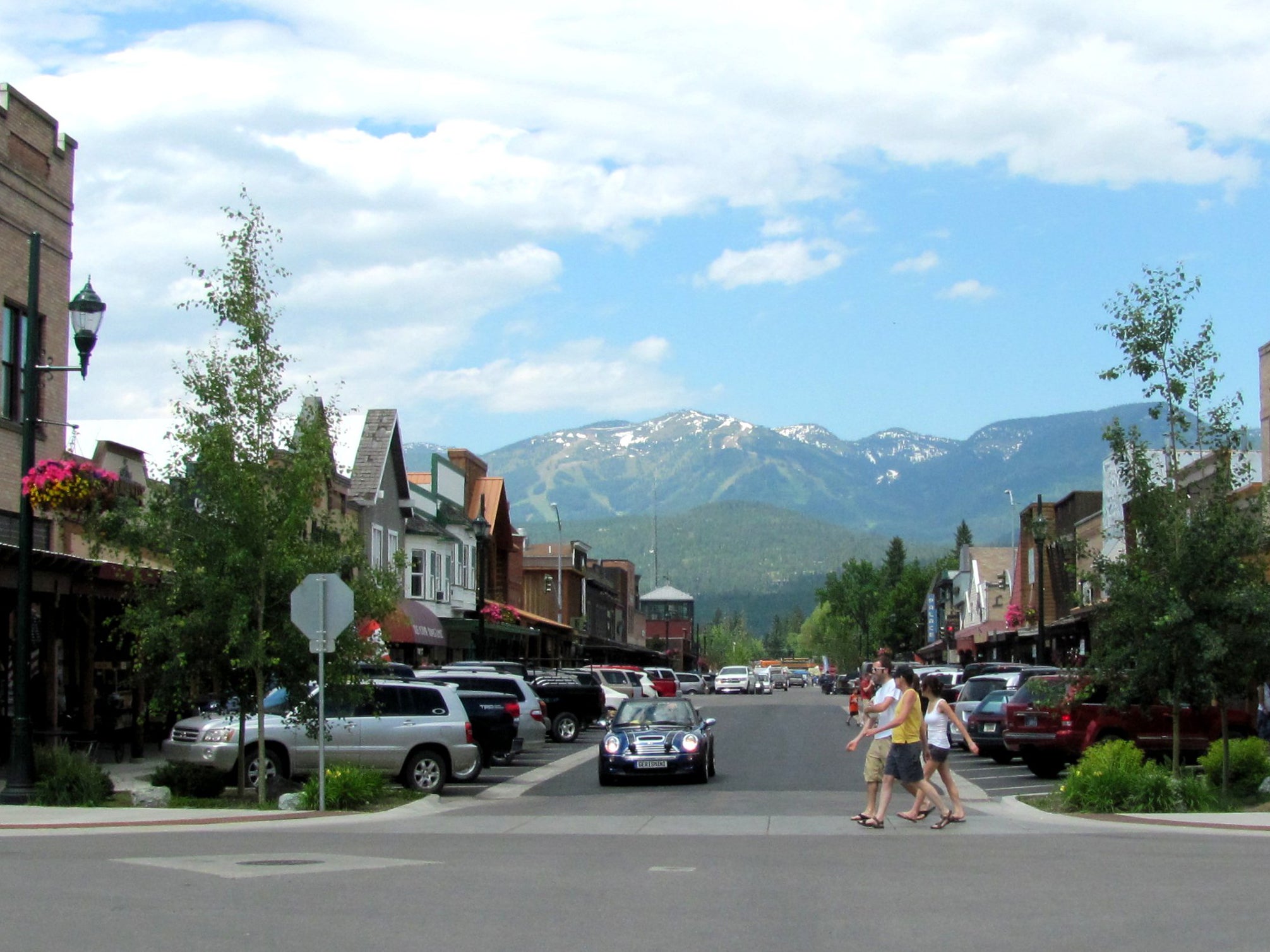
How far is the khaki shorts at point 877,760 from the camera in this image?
16.5 meters

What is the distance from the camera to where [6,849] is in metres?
14.0

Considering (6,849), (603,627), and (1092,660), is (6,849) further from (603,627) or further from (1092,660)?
(603,627)

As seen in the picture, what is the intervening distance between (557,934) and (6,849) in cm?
702

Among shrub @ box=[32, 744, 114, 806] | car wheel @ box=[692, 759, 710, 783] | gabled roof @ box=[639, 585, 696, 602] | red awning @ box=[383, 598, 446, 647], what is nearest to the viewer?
shrub @ box=[32, 744, 114, 806]

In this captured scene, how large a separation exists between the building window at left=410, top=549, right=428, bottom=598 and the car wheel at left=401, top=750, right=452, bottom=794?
2916 cm

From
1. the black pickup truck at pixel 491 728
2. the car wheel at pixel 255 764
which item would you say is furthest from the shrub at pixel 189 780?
the black pickup truck at pixel 491 728

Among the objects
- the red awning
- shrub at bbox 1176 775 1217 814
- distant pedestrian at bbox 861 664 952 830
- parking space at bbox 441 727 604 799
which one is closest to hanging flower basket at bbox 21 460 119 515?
parking space at bbox 441 727 604 799

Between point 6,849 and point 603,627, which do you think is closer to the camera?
point 6,849

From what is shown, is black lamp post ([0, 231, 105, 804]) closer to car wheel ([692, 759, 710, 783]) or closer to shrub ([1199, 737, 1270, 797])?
car wheel ([692, 759, 710, 783])

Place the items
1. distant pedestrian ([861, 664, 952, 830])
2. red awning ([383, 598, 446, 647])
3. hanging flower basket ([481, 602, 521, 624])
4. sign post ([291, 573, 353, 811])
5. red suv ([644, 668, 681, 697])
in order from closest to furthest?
distant pedestrian ([861, 664, 952, 830])
sign post ([291, 573, 353, 811])
red awning ([383, 598, 446, 647])
hanging flower basket ([481, 602, 521, 624])
red suv ([644, 668, 681, 697])

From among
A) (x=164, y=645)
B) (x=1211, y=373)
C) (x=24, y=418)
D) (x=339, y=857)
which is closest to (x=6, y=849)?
(x=339, y=857)

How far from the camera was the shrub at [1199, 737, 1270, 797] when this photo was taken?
64.6 ft

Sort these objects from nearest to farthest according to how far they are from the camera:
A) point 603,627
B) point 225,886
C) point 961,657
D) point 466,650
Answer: point 225,886 → point 466,650 → point 961,657 → point 603,627

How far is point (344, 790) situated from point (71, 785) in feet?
10.6
